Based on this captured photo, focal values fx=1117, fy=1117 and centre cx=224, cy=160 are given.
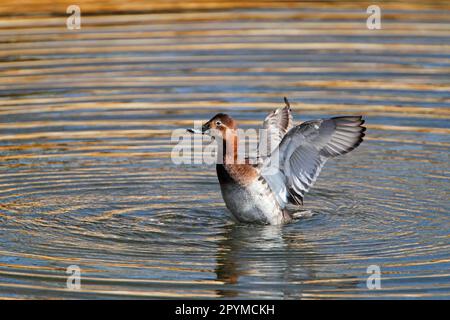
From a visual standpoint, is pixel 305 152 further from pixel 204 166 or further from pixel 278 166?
pixel 204 166

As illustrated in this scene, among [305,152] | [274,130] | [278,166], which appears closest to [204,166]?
[274,130]

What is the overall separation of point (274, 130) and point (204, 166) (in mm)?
1592

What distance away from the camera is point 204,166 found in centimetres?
1434

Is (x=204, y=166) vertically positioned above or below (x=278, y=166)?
above

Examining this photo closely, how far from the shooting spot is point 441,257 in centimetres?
1048

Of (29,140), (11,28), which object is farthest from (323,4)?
(29,140)

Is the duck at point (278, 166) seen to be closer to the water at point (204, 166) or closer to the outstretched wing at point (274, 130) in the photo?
the water at point (204, 166)

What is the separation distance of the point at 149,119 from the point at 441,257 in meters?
6.84

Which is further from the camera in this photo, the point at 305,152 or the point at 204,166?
the point at 204,166

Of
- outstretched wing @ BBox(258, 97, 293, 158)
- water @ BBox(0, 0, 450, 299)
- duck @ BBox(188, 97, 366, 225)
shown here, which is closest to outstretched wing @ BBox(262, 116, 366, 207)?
duck @ BBox(188, 97, 366, 225)

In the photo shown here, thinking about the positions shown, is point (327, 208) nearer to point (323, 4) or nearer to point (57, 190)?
point (57, 190)

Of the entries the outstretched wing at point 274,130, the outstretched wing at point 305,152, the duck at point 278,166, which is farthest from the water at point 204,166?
the outstretched wing at point 274,130

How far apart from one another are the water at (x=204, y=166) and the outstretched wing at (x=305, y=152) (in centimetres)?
46

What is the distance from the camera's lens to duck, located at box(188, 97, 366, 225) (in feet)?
37.8
